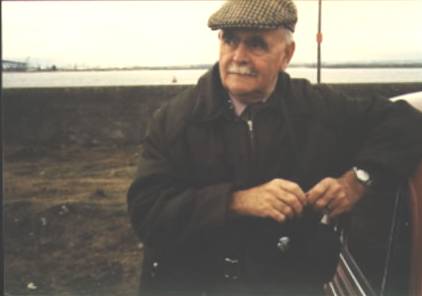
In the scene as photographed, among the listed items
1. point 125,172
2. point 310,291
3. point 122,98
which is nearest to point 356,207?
point 310,291

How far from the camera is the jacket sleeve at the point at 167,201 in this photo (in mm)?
1398

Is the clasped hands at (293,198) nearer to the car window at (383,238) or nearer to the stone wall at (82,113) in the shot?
the car window at (383,238)

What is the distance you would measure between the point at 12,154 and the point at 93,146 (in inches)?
41.2

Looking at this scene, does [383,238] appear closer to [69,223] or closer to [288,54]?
[288,54]

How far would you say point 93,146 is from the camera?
6.83 metres

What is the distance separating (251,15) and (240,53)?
0.35ft

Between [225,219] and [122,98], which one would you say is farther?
[122,98]

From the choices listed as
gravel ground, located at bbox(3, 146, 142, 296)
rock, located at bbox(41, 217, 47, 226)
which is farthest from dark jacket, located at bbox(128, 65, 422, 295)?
rock, located at bbox(41, 217, 47, 226)

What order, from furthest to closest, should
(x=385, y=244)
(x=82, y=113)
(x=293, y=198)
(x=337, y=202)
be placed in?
(x=82, y=113) < (x=385, y=244) < (x=337, y=202) < (x=293, y=198)

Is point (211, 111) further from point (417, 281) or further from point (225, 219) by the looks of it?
point (417, 281)

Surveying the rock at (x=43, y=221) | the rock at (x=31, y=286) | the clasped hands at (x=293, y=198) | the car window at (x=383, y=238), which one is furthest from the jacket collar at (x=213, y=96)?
the rock at (x=43, y=221)

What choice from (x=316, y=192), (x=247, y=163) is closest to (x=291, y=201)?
(x=316, y=192)

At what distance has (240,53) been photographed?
1.47 metres

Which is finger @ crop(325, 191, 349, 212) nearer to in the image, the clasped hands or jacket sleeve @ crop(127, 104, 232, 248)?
the clasped hands
